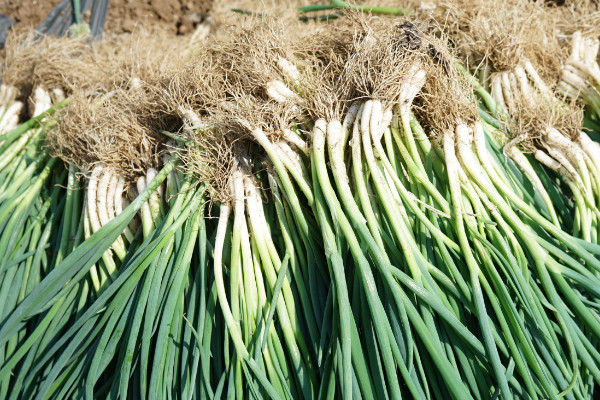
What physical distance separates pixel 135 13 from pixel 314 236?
6.21 ft

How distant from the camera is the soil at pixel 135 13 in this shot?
240 centimetres

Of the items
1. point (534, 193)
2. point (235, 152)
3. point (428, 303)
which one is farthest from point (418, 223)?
point (235, 152)

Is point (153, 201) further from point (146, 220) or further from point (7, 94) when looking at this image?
point (7, 94)

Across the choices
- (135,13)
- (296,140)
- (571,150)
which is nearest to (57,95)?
(135,13)

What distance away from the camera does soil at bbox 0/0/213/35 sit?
7.88 ft

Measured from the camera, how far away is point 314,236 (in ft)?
4.12

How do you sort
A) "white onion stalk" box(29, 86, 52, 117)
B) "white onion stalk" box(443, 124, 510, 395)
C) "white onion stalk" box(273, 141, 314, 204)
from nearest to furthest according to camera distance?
1. "white onion stalk" box(443, 124, 510, 395)
2. "white onion stalk" box(273, 141, 314, 204)
3. "white onion stalk" box(29, 86, 52, 117)

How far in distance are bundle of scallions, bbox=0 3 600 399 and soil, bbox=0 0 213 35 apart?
1063mm

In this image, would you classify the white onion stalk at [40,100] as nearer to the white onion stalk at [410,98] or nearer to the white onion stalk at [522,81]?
the white onion stalk at [410,98]

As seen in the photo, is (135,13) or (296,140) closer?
(296,140)

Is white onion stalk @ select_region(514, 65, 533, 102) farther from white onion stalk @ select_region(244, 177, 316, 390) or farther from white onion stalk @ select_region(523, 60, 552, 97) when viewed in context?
white onion stalk @ select_region(244, 177, 316, 390)

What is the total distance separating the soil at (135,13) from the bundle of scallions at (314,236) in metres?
1.06

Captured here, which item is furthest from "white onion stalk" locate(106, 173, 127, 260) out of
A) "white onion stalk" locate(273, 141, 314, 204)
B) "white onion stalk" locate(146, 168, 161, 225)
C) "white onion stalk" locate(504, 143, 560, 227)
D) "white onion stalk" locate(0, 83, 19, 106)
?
"white onion stalk" locate(504, 143, 560, 227)

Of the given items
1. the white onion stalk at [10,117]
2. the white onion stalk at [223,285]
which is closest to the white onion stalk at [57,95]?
the white onion stalk at [10,117]
